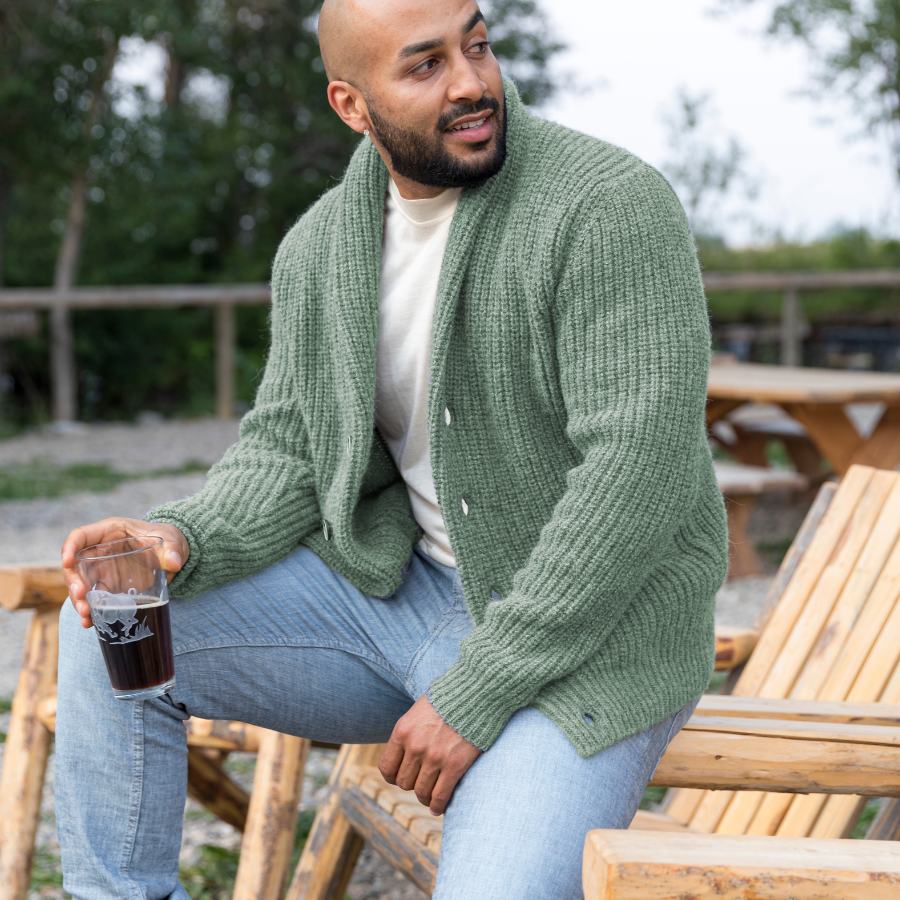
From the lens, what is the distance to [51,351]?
9.98 metres

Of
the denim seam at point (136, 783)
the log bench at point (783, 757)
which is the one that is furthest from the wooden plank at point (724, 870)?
the denim seam at point (136, 783)

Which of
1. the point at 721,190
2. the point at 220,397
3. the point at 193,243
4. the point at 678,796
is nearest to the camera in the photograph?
the point at 678,796

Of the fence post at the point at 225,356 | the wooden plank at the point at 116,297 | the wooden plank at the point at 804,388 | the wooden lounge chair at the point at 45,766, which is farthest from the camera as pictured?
the fence post at the point at 225,356

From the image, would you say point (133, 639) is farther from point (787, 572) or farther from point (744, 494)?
point (744, 494)

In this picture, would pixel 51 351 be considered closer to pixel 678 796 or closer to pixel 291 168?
pixel 291 168

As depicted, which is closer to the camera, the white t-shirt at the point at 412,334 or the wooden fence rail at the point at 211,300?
the white t-shirt at the point at 412,334

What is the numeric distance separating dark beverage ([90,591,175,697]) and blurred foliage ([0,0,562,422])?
8.33 m

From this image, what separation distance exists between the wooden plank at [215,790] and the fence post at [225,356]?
7.76 metres

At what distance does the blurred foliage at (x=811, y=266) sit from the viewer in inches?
449

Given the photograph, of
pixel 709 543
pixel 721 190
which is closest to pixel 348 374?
pixel 709 543

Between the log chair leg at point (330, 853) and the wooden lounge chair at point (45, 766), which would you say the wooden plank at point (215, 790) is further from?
the log chair leg at point (330, 853)

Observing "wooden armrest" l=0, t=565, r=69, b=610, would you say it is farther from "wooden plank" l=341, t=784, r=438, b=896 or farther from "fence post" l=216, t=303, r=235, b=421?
"fence post" l=216, t=303, r=235, b=421

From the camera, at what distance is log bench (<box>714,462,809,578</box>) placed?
4438 mm

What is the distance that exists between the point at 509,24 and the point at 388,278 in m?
13.1
